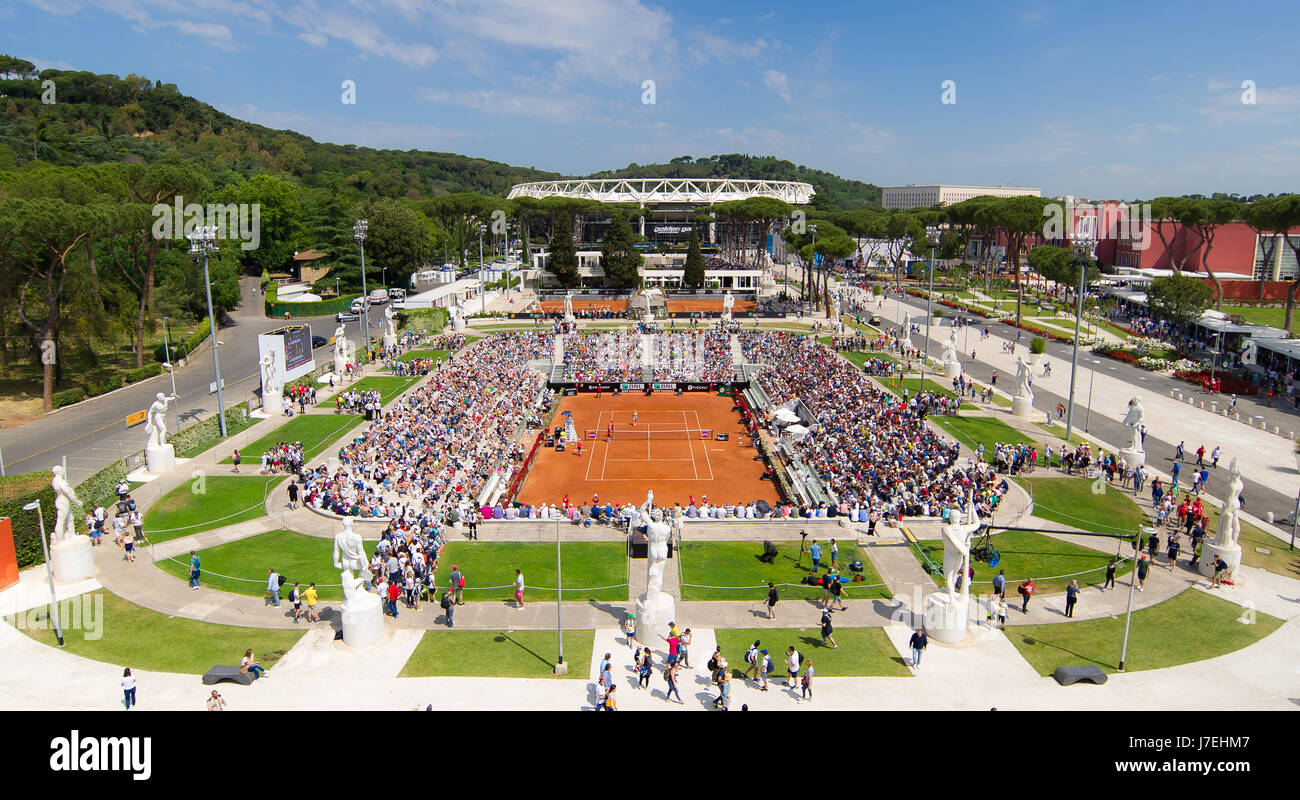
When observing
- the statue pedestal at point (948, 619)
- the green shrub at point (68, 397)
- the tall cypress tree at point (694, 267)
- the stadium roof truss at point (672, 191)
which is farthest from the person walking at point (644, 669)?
the stadium roof truss at point (672, 191)

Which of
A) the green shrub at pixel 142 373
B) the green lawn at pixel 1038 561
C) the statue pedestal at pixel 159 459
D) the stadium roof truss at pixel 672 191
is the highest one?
the stadium roof truss at pixel 672 191

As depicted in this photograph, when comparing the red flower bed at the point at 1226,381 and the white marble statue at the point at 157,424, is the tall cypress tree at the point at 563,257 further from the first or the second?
→ the red flower bed at the point at 1226,381

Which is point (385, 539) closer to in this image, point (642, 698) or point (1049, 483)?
point (642, 698)

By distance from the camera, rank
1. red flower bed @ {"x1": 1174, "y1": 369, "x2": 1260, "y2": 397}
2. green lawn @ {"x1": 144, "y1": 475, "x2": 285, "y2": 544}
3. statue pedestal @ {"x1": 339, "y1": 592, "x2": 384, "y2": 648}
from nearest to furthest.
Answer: statue pedestal @ {"x1": 339, "y1": 592, "x2": 384, "y2": 648}
green lawn @ {"x1": 144, "y1": 475, "x2": 285, "y2": 544}
red flower bed @ {"x1": 1174, "y1": 369, "x2": 1260, "y2": 397}

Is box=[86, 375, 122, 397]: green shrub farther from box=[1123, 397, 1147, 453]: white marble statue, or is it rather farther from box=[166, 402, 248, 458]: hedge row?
box=[1123, 397, 1147, 453]: white marble statue

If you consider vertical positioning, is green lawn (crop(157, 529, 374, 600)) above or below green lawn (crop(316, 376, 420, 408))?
below

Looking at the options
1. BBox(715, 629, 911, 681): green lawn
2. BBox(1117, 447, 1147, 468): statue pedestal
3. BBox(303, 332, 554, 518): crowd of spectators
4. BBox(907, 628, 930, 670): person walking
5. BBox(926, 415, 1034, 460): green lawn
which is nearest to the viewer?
BBox(907, 628, 930, 670): person walking

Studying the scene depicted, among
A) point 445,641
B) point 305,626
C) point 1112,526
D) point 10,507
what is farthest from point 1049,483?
point 10,507

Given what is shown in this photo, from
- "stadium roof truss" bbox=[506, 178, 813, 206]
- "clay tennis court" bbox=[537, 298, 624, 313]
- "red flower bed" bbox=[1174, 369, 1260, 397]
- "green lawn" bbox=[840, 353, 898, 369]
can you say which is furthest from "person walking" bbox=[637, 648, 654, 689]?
"stadium roof truss" bbox=[506, 178, 813, 206]
